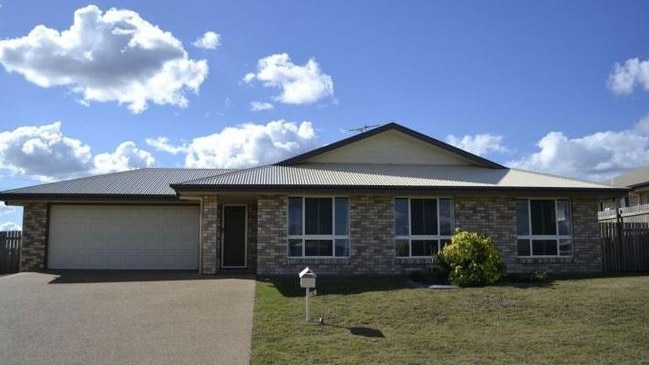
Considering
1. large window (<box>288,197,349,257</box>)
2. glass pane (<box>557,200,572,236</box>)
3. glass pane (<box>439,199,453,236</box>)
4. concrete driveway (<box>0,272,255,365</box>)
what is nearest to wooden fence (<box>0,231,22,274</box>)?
concrete driveway (<box>0,272,255,365</box>)

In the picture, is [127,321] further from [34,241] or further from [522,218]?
[522,218]

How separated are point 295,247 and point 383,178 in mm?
3298

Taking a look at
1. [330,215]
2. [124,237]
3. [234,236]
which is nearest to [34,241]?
[124,237]

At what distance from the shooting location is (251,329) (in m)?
10.3

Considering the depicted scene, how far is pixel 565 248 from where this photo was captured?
1848cm

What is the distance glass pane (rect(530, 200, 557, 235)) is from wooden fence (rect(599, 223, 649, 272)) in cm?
211

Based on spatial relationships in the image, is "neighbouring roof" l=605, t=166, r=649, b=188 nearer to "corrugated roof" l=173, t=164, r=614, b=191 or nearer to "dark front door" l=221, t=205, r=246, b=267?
"corrugated roof" l=173, t=164, r=614, b=191

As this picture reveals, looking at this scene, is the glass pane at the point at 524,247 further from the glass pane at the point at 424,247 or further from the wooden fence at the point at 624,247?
the wooden fence at the point at 624,247

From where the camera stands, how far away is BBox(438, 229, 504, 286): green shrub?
48.1ft

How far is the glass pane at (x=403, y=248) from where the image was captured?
1772 centimetres

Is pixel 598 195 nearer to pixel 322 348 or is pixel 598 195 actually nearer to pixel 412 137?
pixel 412 137

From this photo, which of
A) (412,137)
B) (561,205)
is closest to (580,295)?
(561,205)

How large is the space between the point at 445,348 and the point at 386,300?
3.30 meters

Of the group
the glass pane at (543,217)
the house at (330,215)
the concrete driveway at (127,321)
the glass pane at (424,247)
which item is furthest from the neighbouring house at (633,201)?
the concrete driveway at (127,321)
